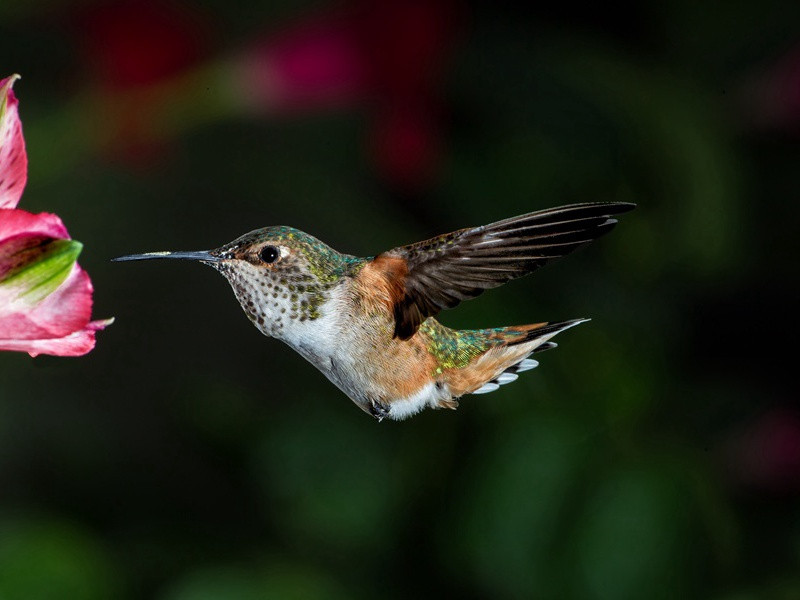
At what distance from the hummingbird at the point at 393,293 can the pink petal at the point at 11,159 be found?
2 centimetres

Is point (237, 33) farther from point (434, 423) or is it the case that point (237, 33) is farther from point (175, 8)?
point (434, 423)

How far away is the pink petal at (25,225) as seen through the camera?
0.13 meters

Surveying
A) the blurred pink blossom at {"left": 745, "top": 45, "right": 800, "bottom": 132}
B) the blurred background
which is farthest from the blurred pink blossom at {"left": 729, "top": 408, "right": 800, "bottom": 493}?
the blurred pink blossom at {"left": 745, "top": 45, "right": 800, "bottom": 132}

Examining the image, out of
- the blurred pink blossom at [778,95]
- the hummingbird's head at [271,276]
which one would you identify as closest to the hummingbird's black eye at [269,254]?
the hummingbird's head at [271,276]

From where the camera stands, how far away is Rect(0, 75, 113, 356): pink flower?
0.12 m

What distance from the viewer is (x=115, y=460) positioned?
0.70 m

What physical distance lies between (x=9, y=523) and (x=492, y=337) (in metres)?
0.46

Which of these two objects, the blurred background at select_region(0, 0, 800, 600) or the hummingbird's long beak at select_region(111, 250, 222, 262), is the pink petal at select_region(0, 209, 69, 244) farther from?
the blurred background at select_region(0, 0, 800, 600)

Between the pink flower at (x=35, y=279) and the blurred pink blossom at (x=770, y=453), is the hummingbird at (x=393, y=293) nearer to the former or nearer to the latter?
the pink flower at (x=35, y=279)

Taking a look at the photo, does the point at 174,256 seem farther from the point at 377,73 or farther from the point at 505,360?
the point at 377,73

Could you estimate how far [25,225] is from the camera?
0.13 m

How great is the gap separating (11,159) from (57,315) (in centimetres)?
2

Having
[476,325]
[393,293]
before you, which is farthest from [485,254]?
[476,325]

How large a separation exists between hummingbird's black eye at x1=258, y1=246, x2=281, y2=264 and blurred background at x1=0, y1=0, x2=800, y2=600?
0.26 metres
